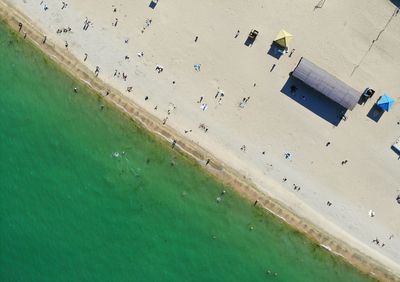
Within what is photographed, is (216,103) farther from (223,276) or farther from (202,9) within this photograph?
(223,276)

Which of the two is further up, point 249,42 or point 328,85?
point 328,85

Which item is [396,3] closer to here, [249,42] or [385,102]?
[385,102]

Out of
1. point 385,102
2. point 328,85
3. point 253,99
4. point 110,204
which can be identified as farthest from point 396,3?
point 110,204

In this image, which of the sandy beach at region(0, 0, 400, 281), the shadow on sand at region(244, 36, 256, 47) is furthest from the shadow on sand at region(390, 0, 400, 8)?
the shadow on sand at region(244, 36, 256, 47)

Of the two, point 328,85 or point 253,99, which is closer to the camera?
point 328,85

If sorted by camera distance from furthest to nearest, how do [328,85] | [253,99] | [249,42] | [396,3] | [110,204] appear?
1. [110,204]
2. [253,99]
3. [249,42]
4. [396,3]
5. [328,85]

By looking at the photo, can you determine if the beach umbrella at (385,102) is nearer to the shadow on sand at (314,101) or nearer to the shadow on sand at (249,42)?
the shadow on sand at (314,101)

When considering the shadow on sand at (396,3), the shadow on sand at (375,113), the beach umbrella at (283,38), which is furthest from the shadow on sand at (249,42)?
the shadow on sand at (396,3)
